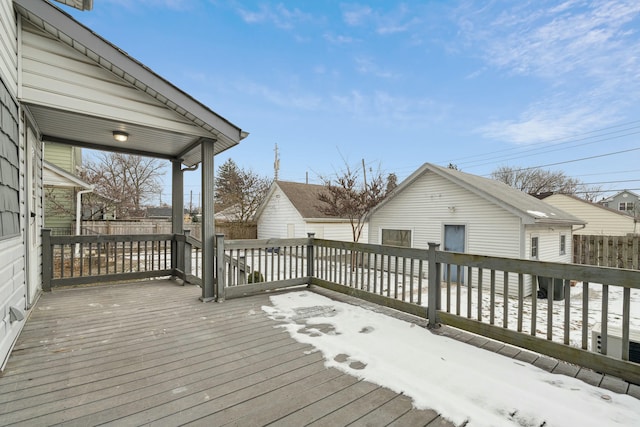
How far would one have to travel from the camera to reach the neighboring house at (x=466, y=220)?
9055mm

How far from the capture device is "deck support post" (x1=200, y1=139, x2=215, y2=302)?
13.7 feet

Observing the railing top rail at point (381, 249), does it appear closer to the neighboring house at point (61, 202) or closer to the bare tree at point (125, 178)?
the neighboring house at point (61, 202)

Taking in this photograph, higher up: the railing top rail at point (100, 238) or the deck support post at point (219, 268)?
the railing top rail at point (100, 238)

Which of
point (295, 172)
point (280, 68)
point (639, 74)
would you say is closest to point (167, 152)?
point (280, 68)

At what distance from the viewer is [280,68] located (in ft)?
46.6

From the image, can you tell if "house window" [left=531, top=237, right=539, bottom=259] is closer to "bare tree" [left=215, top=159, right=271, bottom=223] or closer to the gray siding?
the gray siding

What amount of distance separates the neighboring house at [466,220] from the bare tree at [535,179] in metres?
18.1

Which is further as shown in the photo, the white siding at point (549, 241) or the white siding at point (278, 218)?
the white siding at point (278, 218)

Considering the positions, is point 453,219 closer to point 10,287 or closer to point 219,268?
point 219,268

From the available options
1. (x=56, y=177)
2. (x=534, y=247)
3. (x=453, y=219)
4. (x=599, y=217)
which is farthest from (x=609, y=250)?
(x=56, y=177)

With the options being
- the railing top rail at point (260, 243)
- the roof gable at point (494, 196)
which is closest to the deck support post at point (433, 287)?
the railing top rail at point (260, 243)

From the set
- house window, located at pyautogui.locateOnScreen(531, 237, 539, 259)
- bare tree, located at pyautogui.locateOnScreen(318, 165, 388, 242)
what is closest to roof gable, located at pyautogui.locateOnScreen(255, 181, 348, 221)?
bare tree, located at pyautogui.locateOnScreen(318, 165, 388, 242)

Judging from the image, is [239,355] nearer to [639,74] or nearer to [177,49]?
[177,49]

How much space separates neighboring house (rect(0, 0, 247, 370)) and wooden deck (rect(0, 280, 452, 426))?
39 centimetres
